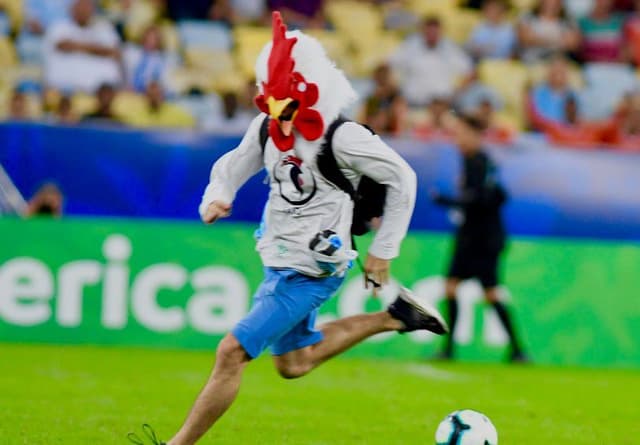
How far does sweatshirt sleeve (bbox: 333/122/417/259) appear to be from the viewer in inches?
262

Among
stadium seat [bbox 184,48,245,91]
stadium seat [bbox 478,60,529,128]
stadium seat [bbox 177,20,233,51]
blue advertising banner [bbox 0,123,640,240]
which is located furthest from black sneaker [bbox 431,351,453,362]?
stadium seat [bbox 177,20,233,51]

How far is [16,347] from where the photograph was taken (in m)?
12.6

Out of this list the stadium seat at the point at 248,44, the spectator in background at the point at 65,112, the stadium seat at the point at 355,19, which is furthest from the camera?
the stadium seat at the point at 355,19

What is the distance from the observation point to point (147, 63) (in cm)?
1644

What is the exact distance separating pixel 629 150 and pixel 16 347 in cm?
766

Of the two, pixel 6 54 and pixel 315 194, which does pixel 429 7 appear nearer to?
pixel 6 54

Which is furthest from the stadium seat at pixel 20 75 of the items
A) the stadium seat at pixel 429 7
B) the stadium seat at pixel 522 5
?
the stadium seat at pixel 522 5

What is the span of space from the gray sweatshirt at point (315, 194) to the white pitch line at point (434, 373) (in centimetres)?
502

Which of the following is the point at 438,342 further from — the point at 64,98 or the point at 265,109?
the point at 265,109

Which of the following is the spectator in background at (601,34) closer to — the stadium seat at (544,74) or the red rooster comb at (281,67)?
the stadium seat at (544,74)

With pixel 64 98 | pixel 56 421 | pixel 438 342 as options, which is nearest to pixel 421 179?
pixel 438 342

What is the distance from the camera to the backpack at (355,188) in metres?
6.69

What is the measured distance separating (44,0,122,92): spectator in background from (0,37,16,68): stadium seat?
1.92 ft

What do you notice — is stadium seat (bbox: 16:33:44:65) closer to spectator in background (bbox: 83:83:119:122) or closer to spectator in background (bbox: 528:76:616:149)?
spectator in background (bbox: 83:83:119:122)
